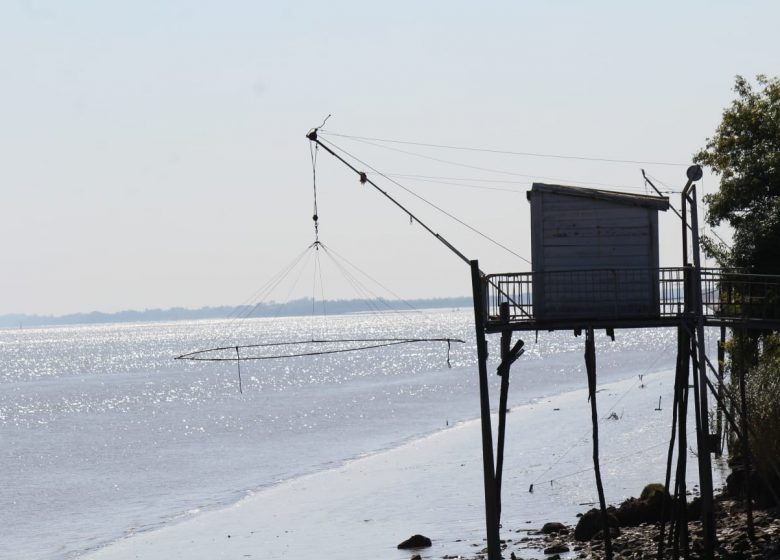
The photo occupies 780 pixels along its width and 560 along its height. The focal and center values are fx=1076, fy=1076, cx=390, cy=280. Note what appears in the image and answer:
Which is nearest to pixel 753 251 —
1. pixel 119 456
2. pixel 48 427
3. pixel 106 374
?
pixel 119 456

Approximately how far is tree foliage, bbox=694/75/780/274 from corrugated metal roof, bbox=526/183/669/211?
37.3 feet

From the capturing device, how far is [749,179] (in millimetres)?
40531

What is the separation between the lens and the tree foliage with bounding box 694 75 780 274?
1524 inches

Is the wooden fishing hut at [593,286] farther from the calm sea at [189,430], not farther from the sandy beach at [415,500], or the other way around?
the calm sea at [189,430]

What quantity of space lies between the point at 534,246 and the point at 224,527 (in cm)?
2099

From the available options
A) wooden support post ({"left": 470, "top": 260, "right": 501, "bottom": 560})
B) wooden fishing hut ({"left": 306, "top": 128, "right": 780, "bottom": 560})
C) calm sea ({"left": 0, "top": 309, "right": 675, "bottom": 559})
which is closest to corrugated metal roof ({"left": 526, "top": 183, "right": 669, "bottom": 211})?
wooden fishing hut ({"left": 306, "top": 128, "right": 780, "bottom": 560})

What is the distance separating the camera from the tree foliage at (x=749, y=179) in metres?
38.7

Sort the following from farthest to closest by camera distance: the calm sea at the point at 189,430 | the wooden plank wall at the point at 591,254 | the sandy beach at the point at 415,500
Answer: the calm sea at the point at 189,430 < the sandy beach at the point at 415,500 < the wooden plank wall at the point at 591,254

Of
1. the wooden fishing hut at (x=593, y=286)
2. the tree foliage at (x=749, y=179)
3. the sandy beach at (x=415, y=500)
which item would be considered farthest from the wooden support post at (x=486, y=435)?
the tree foliage at (x=749, y=179)

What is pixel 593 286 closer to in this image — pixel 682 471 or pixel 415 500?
pixel 682 471

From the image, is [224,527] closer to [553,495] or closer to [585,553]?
[553,495]

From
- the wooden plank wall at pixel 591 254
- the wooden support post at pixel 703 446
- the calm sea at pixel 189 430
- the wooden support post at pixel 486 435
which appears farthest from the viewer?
the calm sea at pixel 189 430

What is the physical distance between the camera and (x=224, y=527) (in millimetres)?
43500

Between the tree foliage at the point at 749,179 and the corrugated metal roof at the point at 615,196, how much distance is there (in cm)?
1137
